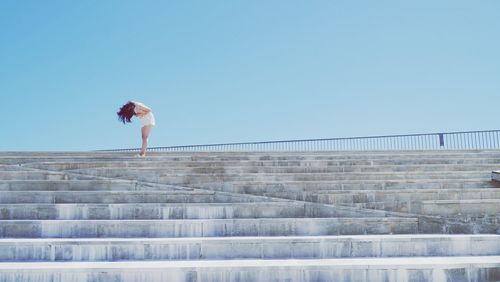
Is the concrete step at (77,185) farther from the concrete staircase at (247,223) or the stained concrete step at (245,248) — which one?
the stained concrete step at (245,248)

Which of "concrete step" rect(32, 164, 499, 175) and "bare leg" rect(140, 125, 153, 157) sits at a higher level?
"bare leg" rect(140, 125, 153, 157)

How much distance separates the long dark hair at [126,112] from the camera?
10.2 meters

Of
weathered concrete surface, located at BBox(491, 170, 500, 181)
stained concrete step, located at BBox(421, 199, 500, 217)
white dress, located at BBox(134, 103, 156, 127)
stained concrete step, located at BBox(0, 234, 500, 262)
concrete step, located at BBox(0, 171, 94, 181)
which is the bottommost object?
stained concrete step, located at BBox(0, 234, 500, 262)

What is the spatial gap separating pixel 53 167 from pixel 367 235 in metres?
6.27

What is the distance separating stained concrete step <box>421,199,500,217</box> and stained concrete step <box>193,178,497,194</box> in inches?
51.7

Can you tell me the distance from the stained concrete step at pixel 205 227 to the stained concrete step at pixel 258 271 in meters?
0.95

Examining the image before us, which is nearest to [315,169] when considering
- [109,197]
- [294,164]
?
[294,164]

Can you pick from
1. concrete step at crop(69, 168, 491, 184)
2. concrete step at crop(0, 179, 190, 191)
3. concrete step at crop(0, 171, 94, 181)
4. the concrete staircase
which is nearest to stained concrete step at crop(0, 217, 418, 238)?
the concrete staircase

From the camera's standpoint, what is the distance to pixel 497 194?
23.5 feet

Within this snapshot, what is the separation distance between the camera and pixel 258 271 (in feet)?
15.8

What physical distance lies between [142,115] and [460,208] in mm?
6747

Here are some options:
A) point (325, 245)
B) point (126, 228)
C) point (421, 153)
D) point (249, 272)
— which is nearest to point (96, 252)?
point (126, 228)

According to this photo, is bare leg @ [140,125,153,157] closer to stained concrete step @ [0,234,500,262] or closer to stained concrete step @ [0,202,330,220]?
stained concrete step @ [0,202,330,220]

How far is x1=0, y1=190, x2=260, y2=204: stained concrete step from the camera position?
22.9ft
